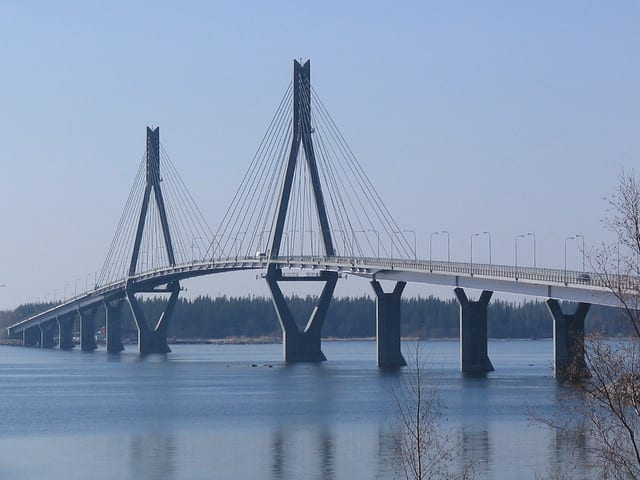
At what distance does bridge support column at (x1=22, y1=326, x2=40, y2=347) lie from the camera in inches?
7003

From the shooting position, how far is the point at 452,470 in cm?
3691

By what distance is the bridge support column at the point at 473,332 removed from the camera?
83.3 m

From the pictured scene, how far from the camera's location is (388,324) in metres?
92.8

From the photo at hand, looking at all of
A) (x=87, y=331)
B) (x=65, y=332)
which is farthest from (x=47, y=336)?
(x=87, y=331)

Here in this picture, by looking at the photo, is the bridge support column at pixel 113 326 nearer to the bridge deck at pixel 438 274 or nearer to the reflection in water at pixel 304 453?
the bridge deck at pixel 438 274

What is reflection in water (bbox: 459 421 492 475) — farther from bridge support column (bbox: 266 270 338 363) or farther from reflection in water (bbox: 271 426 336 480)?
bridge support column (bbox: 266 270 338 363)

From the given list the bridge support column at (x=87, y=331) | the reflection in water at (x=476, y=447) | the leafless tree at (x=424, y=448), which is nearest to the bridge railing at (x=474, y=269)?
the reflection in water at (x=476, y=447)

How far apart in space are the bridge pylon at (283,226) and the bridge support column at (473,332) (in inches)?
470

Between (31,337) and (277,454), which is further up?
(31,337)

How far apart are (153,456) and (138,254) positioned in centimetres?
8638

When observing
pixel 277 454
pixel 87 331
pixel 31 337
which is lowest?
pixel 277 454

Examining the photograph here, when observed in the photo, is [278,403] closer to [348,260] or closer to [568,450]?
[568,450]

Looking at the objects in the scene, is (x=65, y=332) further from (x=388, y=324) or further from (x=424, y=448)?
(x=424, y=448)

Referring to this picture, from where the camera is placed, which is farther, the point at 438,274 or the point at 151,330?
the point at 151,330
